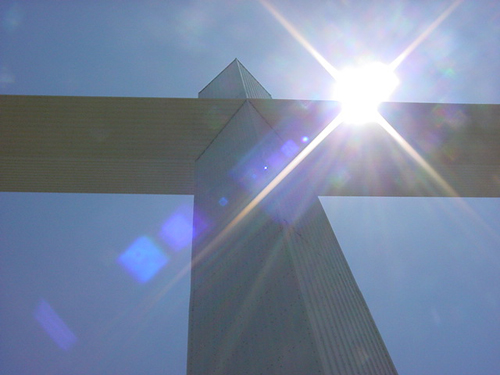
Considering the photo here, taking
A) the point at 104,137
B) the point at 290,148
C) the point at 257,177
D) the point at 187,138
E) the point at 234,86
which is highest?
the point at 234,86

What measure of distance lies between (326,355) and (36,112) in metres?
10.6

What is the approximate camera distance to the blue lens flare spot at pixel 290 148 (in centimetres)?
959

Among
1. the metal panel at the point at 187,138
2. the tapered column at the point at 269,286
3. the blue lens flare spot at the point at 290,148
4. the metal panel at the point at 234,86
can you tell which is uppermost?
the metal panel at the point at 234,86

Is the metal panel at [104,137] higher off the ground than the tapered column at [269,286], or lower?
higher

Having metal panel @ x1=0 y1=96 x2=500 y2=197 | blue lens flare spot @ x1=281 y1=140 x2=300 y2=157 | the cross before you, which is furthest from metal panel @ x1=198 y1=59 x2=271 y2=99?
blue lens flare spot @ x1=281 y1=140 x2=300 y2=157

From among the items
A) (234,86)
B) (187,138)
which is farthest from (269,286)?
(234,86)

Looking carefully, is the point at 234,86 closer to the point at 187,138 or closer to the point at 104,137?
the point at 187,138

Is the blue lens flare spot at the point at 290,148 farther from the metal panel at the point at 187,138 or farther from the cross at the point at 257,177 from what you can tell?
the metal panel at the point at 187,138

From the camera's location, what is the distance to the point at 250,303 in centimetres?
566

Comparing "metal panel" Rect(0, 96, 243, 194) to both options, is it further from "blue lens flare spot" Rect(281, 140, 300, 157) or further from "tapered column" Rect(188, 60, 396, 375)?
"tapered column" Rect(188, 60, 396, 375)

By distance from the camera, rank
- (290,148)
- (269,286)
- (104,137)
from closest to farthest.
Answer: (269,286), (290,148), (104,137)

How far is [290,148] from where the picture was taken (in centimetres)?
1016

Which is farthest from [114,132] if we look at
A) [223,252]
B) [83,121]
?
[223,252]

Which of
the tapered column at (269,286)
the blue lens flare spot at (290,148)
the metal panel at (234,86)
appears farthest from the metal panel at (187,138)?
the tapered column at (269,286)
